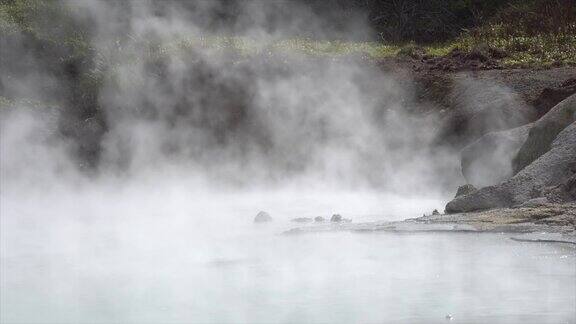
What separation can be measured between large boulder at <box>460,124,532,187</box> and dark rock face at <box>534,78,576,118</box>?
1689 mm

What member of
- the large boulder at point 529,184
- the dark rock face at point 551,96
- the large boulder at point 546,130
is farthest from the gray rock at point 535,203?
the dark rock face at point 551,96

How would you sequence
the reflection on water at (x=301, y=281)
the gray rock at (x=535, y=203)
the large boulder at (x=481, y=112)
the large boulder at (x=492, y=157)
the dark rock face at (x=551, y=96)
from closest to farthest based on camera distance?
1. the reflection on water at (x=301, y=281)
2. the gray rock at (x=535, y=203)
3. the large boulder at (x=492, y=157)
4. the dark rock face at (x=551, y=96)
5. the large boulder at (x=481, y=112)

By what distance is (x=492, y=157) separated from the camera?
1079cm

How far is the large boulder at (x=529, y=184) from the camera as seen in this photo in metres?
8.33

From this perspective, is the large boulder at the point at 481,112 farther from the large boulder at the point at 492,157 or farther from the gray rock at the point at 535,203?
the gray rock at the point at 535,203

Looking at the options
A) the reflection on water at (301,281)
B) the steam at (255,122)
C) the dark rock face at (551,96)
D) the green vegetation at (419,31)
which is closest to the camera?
the reflection on water at (301,281)

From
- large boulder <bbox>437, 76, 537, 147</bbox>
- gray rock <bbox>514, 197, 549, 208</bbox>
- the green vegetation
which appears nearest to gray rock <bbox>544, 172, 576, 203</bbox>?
gray rock <bbox>514, 197, 549, 208</bbox>

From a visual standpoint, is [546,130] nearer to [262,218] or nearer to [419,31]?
[262,218]

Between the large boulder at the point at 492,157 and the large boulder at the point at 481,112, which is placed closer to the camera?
the large boulder at the point at 492,157

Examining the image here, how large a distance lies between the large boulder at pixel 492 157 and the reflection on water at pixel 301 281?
12.1ft

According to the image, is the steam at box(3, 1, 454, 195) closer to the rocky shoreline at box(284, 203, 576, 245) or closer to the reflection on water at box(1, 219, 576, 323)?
the rocky shoreline at box(284, 203, 576, 245)

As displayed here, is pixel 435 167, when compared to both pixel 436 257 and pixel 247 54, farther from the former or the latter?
pixel 436 257

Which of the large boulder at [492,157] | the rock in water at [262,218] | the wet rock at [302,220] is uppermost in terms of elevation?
the large boulder at [492,157]

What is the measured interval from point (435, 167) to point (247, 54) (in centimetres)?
475
